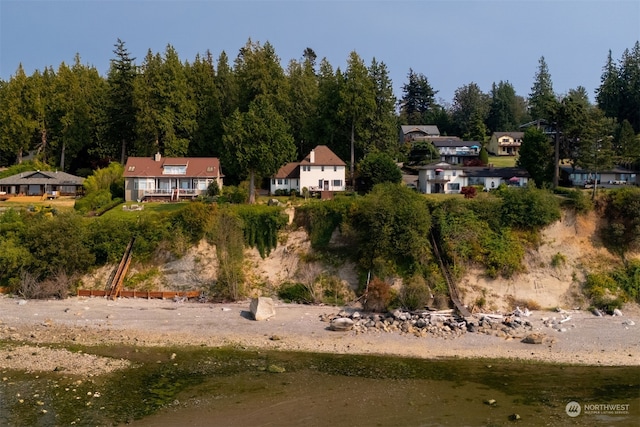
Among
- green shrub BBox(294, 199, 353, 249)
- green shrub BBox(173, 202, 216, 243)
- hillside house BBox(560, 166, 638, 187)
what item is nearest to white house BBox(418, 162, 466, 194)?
hillside house BBox(560, 166, 638, 187)

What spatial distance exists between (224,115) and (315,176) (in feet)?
49.9

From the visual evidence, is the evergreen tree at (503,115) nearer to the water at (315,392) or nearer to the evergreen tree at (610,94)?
the evergreen tree at (610,94)

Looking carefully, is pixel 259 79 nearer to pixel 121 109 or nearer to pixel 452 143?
pixel 121 109

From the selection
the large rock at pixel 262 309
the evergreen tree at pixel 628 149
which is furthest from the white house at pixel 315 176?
the evergreen tree at pixel 628 149

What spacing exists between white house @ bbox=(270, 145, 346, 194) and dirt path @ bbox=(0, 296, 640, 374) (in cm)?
1796

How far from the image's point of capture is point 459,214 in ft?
134

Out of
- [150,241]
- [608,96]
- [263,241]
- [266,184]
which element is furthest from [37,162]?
[608,96]

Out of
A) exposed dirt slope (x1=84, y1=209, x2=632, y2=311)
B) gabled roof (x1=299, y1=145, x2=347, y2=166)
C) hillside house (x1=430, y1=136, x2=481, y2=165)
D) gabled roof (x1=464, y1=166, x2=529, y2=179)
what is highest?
hillside house (x1=430, y1=136, x2=481, y2=165)

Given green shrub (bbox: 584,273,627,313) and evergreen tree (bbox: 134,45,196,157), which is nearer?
green shrub (bbox: 584,273,627,313)

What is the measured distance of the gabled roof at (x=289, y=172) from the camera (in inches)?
2063

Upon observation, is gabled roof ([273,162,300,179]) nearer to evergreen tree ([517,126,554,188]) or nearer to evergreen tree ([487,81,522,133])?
evergreen tree ([517,126,554,188])

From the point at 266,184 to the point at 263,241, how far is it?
15863 mm

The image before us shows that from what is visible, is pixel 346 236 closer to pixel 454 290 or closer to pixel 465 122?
pixel 454 290

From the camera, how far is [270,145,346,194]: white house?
51.8 meters
